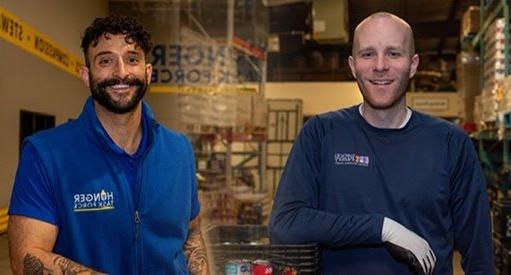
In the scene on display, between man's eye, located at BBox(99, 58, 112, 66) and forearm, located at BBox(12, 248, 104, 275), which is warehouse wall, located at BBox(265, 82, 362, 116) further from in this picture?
forearm, located at BBox(12, 248, 104, 275)

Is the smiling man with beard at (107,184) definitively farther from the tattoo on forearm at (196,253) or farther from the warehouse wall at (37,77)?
the warehouse wall at (37,77)

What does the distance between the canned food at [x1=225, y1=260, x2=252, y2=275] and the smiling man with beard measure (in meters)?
0.15

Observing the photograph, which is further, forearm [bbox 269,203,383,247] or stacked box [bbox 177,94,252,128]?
stacked box [bbox 177,94,252,128]

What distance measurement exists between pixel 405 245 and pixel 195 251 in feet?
2.32

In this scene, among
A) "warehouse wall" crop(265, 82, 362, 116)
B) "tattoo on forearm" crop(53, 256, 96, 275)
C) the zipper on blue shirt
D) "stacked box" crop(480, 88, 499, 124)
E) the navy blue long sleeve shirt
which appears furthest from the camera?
"warehouse wall" crop(265, 82, 362, 116)

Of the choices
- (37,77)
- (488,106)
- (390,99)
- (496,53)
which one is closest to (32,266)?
(390,99)

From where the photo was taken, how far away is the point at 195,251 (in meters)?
2.35

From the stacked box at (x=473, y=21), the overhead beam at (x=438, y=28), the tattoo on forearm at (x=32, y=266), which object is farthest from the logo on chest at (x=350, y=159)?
the overhead beam at (x=438, y=28)

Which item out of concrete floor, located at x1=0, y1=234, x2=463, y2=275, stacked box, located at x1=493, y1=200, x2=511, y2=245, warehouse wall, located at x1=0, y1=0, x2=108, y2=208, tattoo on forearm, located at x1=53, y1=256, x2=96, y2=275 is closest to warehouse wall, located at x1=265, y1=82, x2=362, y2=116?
warehouse wall, located at x1=0, y1=0, x2=108, y2=208

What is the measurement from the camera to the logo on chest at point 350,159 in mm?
2238

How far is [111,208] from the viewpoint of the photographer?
2014 millimetres

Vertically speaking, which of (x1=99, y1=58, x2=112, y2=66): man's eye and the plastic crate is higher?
(x1=99, y1=58, x2=112, y2=66): man's eye

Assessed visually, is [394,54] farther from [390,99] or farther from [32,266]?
[32,266]

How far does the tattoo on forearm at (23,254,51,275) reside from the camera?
1.89m
